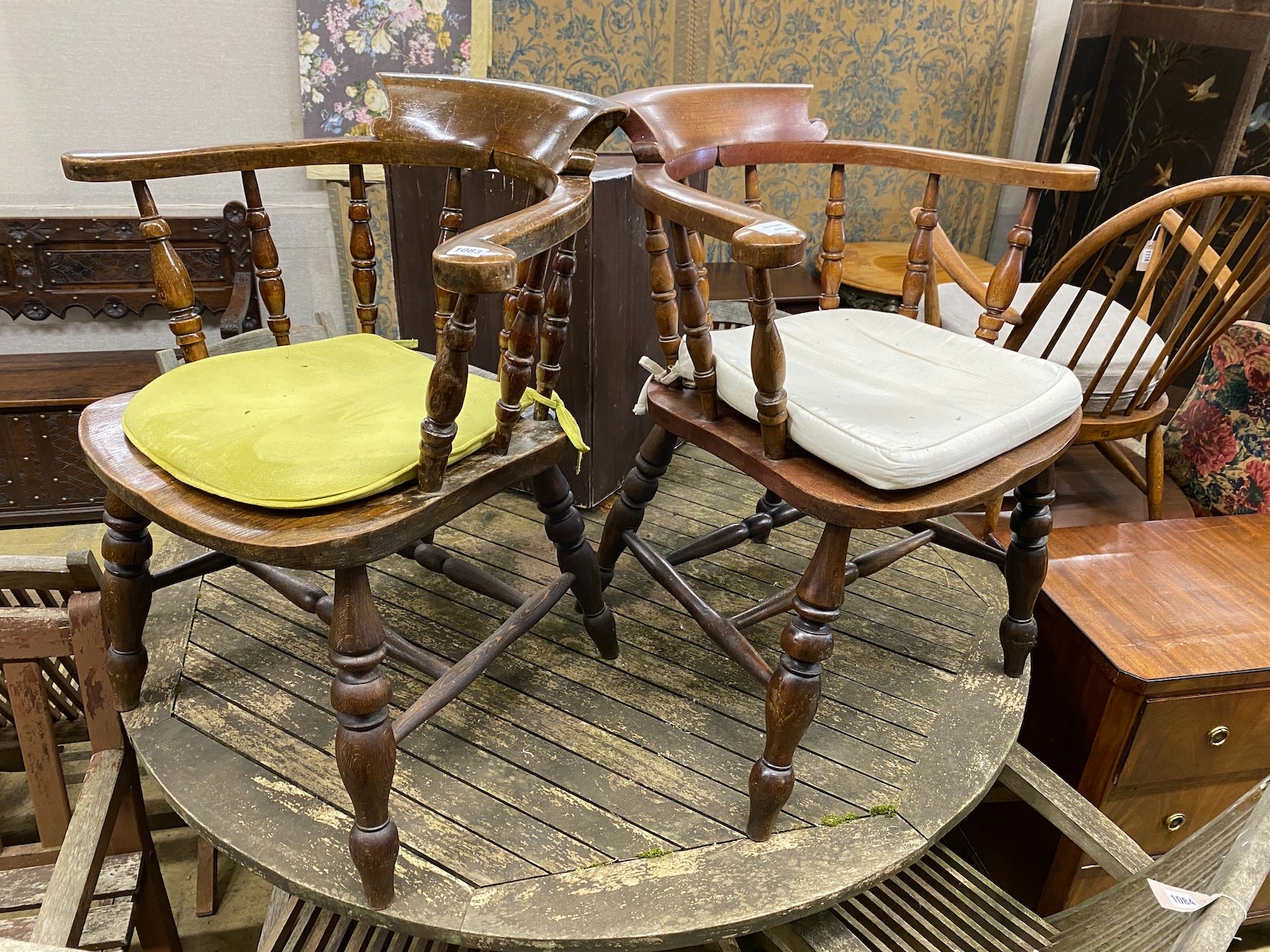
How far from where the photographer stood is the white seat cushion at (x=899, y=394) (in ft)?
3.64

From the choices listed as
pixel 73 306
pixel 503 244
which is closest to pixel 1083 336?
pixel 503 244

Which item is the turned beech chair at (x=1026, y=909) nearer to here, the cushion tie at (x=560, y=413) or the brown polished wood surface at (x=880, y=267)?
the cushion tie at (x=560, y=413)

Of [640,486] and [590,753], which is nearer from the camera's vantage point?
[590,753]

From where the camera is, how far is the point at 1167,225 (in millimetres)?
2330

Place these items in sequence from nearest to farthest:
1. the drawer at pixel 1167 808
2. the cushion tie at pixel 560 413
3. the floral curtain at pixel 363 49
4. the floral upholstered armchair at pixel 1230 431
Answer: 1. the cushion tie at pixel 560 413
2. the drawer at pixel 1167 808
3. the floral upholstered armchair at pixel 1230 431
4. the floral curtain at pixel 363 49

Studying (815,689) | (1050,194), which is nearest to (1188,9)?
(1050,194)

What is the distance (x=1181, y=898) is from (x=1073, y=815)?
24.8 inches

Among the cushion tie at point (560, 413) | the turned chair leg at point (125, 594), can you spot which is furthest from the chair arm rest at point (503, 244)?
the turned chair leg at point (125, 594)

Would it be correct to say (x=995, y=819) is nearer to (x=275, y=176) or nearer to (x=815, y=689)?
(x=815, y=689)

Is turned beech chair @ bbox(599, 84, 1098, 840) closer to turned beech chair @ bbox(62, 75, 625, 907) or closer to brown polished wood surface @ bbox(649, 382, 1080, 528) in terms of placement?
brown polished wood surface @ bbox(649, 382, 1080, 528)

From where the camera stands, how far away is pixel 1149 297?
2.11m

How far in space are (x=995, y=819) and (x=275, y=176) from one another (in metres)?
2.76

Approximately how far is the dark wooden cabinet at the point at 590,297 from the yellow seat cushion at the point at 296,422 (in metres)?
0.51

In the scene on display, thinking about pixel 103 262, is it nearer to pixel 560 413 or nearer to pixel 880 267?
pixel 560 413
